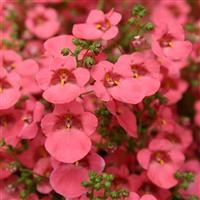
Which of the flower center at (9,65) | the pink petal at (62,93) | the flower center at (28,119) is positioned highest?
the pink petal at (62,93)

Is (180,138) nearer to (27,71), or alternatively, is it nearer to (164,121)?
(164,121)

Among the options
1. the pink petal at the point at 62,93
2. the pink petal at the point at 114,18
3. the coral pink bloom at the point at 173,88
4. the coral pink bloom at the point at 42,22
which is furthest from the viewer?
the coral pink bloom at the point at 42,22

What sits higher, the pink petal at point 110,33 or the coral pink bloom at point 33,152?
the pink petal at point 110,33

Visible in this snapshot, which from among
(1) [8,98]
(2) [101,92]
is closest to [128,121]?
(2) [101,92]

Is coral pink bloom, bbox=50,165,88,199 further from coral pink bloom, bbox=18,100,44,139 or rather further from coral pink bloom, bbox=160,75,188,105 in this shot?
coral pink bloom, bbox=160,75,188,105

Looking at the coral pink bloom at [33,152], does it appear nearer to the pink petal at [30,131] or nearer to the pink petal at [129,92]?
the pink petal at [30,131]

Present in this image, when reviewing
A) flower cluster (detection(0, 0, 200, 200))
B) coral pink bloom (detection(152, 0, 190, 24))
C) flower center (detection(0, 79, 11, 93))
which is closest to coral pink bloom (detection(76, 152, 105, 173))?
flower cluster (detection(0, 0, 200, 200))

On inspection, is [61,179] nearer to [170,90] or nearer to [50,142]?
[50,142]

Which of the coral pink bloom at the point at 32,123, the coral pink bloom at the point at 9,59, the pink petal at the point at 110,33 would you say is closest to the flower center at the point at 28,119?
the coral pink bloom at the point at 32,123
